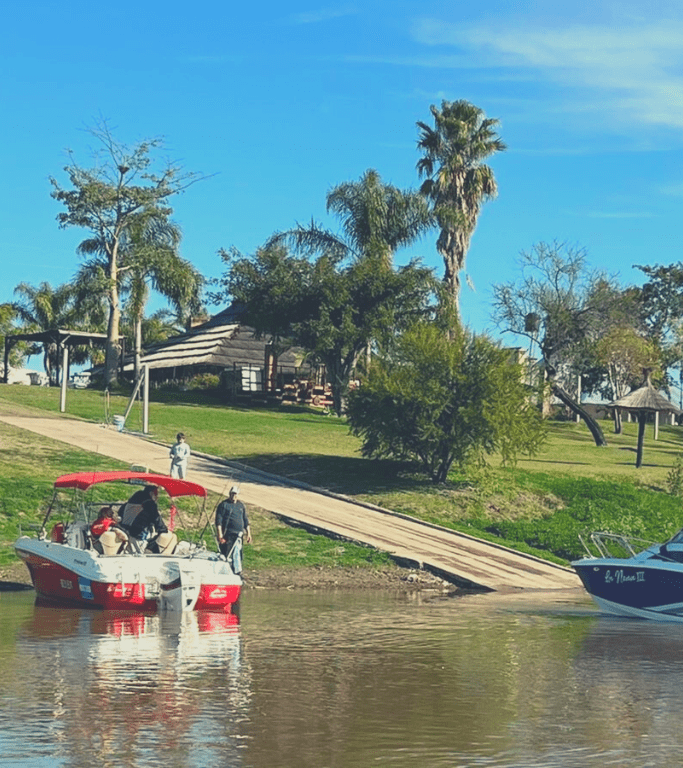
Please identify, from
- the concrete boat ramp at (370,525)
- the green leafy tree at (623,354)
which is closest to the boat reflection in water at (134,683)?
the concrete boat ramp at (370,525)

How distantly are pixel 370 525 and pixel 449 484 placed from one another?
249 inches

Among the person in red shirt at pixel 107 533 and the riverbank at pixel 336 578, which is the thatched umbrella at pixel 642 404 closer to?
the riverbank at pixel 336 578

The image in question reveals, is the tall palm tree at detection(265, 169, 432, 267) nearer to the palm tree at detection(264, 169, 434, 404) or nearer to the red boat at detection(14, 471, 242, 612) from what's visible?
the palm tree at detection(264, 169, 434, 404)

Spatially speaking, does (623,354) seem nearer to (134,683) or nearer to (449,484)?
(449,484)

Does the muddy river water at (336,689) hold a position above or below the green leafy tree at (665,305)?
below

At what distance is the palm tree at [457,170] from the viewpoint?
64.1 metres

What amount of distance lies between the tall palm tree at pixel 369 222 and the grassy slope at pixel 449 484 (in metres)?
12.2

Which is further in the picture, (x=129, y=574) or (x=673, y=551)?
(x=673, y=551)

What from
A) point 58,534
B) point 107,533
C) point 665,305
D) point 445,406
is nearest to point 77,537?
point 58,534

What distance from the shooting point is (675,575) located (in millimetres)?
22625

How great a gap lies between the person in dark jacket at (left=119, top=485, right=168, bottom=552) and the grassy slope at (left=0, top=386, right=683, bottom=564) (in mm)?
4992

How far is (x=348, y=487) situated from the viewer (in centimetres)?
3788

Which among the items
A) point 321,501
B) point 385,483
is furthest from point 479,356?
point 321,501

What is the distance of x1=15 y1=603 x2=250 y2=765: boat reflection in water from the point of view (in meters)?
11.2
